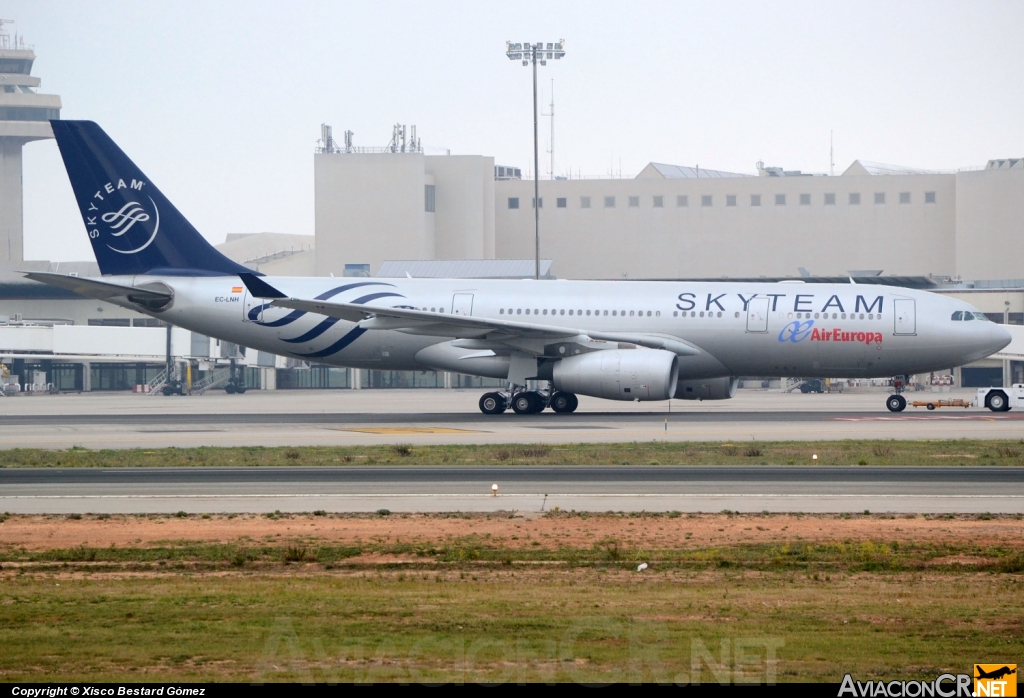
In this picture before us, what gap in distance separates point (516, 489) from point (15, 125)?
479 ft

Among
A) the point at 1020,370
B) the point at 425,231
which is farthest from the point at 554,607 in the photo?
the point at 425,231

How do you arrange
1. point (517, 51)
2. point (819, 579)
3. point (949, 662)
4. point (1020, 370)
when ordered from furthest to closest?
point (517, 51)
point (1020, 370)
point (819, 579)
point (949, 662)

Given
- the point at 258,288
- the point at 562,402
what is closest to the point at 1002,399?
the point at 562,402

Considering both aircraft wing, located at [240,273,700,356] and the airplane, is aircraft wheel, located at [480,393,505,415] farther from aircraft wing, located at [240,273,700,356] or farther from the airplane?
aircraft wing, located at [240,273,700,356]

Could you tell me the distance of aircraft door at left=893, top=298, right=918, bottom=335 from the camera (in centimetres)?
3616

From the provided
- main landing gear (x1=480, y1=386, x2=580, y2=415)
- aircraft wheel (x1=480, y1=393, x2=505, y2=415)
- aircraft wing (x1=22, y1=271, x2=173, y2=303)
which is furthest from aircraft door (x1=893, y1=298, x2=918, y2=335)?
aircraft wing (x1=22, y1=271, x2=173, y2=303)

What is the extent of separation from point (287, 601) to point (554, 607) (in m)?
2.68

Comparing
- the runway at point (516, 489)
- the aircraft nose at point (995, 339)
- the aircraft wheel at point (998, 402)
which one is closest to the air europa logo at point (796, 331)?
the aircraft nose at point (995, 339)

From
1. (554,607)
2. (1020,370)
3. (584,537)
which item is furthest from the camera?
(1020,370)

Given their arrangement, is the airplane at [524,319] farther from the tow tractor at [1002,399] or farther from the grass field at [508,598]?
the grass field at [508,598]

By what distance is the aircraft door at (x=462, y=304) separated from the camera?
37.9 meters

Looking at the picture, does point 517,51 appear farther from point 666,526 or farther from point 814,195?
point 666,526

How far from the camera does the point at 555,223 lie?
93938 millimetres

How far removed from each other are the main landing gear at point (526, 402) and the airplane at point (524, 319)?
5 centimetres
